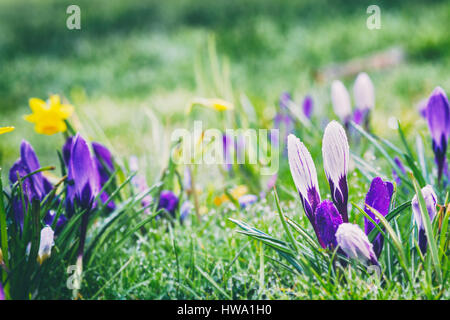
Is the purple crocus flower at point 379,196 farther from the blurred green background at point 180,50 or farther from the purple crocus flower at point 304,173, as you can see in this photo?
the blurred green background at point 180,50

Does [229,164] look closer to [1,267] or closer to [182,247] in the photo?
[182,247]

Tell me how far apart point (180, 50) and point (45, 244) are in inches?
100

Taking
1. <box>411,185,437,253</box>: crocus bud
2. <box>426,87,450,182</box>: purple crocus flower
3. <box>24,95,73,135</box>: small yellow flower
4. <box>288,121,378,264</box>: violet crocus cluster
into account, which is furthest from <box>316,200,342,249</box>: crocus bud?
<box>24,95,73,135</box>: small yellow flower

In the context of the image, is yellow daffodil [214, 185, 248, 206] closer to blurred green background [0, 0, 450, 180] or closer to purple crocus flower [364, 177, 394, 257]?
purple crocus flower [364, 177, 394, 257]

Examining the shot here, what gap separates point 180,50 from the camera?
3152 mm

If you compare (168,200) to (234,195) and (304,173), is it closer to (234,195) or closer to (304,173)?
(234,195)

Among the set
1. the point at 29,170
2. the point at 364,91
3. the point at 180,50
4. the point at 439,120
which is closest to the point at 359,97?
the point at 364,91

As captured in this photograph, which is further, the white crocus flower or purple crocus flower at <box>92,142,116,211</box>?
purple crocus flower at <box>92,142,116,211</box>

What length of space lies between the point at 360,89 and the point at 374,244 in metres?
0.50

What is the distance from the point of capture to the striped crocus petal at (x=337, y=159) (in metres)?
0.67

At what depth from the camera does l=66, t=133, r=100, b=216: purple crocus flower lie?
773mm

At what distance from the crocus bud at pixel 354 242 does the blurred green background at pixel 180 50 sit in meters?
1.35
